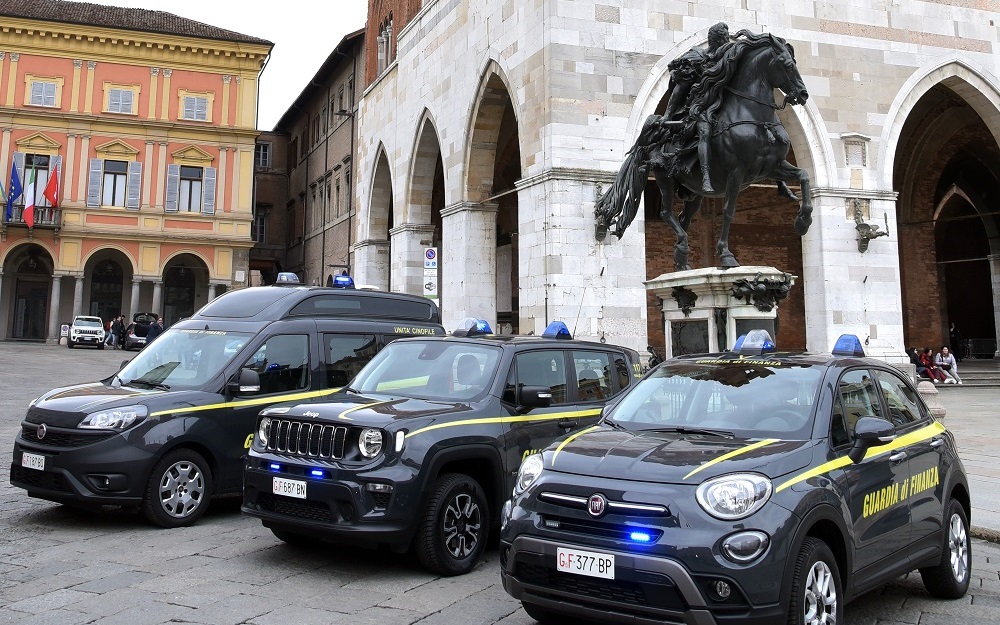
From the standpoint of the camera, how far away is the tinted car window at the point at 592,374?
6.69 meters

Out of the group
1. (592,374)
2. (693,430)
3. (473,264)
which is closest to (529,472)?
(693,430)

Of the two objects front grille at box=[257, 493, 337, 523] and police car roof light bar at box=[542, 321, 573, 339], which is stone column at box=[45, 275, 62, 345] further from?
front grille at box=[257, 493, 337, 523]

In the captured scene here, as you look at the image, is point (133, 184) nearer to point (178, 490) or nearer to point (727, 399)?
point (178, 490)

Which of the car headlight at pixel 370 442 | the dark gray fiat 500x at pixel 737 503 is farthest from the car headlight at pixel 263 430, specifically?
the dark gray fiat 500x at pixel 737 503

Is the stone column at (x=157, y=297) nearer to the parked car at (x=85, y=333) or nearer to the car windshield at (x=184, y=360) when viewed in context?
the parked car at (x=85, y=333)

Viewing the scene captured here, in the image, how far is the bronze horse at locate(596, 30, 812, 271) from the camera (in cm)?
1011

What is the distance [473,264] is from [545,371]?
1321 cm

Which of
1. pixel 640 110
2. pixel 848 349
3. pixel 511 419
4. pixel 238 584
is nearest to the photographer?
pixel 238 584

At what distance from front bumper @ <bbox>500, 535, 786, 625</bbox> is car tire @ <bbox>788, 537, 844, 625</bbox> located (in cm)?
11

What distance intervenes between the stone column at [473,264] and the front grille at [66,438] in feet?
42.7

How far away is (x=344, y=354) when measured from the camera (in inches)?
313

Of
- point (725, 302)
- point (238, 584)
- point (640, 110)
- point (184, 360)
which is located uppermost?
point (640, 110)

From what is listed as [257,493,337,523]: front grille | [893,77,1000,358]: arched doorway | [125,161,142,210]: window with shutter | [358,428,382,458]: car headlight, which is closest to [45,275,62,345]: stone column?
[125,161,142,210]: window with shutter

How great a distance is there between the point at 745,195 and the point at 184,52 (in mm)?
30791
